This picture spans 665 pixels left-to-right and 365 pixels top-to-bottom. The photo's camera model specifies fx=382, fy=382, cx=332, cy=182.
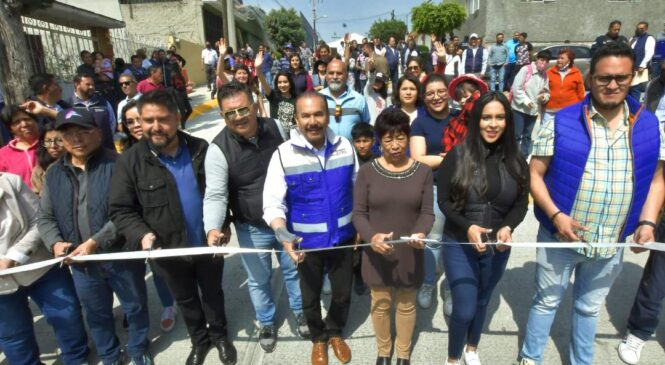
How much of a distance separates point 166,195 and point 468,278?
199 centimetres

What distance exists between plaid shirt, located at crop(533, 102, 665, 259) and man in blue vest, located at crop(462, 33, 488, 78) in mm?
11378

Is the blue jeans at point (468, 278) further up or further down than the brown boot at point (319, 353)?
further up

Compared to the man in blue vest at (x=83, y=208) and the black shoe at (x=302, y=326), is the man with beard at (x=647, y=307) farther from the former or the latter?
the man in blue vest at (x=83, y=208)

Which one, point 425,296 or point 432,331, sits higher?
point 425,296

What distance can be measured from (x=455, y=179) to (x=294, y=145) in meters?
1.02

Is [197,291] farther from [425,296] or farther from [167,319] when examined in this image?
[425,296]

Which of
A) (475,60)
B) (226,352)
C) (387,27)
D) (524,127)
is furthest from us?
(387,27)

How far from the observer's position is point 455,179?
230 cm

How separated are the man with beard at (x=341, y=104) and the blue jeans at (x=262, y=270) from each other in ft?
4.71

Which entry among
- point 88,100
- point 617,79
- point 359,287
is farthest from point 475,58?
point 617,79

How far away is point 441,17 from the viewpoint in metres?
30.2

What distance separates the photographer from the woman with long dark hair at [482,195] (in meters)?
2.25

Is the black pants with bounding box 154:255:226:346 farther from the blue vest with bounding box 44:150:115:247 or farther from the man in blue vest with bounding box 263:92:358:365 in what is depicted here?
the man in blue vest with bounding box 263:92:358:365

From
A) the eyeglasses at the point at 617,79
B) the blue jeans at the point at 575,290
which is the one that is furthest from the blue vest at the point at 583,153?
the blue jeans at the point at 575,290
